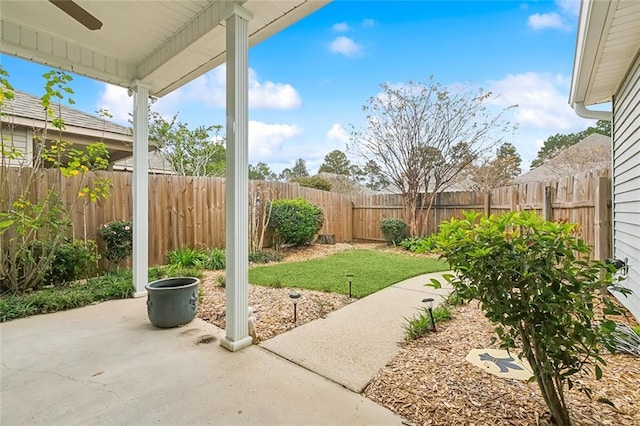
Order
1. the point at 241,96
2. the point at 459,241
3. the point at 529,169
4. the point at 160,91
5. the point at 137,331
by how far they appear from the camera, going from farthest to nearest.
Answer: the point at 529,169
the point at 160,91
the point at 137,331
the point at 241,96
the point at 459,241

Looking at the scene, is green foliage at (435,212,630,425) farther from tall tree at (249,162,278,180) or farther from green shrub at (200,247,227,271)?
tall tree at (249,162,278,180)

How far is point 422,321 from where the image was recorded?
2742mm

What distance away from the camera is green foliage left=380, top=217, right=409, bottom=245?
857 centimetres

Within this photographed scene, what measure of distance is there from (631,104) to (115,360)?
18.4ft

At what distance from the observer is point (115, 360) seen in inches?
87.7

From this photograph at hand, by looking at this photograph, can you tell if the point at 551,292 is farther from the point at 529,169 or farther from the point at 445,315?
the point at 529,169

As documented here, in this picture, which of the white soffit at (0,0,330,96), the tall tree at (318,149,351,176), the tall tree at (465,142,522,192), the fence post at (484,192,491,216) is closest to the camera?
the white soffit at (0,0,330,96)

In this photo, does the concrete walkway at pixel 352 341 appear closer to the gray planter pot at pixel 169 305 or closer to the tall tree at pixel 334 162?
the gray planter pot at pixel 169 305

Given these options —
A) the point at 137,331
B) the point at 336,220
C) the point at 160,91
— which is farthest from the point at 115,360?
the point at 336,220

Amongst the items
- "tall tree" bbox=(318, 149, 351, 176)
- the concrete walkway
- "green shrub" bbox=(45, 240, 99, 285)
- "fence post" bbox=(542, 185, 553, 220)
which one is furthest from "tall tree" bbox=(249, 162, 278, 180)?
the concrete walkway

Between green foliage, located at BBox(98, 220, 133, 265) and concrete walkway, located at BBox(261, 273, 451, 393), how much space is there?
3426 mm

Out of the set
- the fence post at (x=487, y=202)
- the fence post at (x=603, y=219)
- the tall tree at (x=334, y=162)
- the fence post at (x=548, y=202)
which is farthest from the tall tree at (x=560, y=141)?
the fence post at (x=603, y=219)

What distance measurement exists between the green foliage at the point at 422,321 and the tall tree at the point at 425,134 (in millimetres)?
5727

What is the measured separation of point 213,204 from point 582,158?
1487 cm
